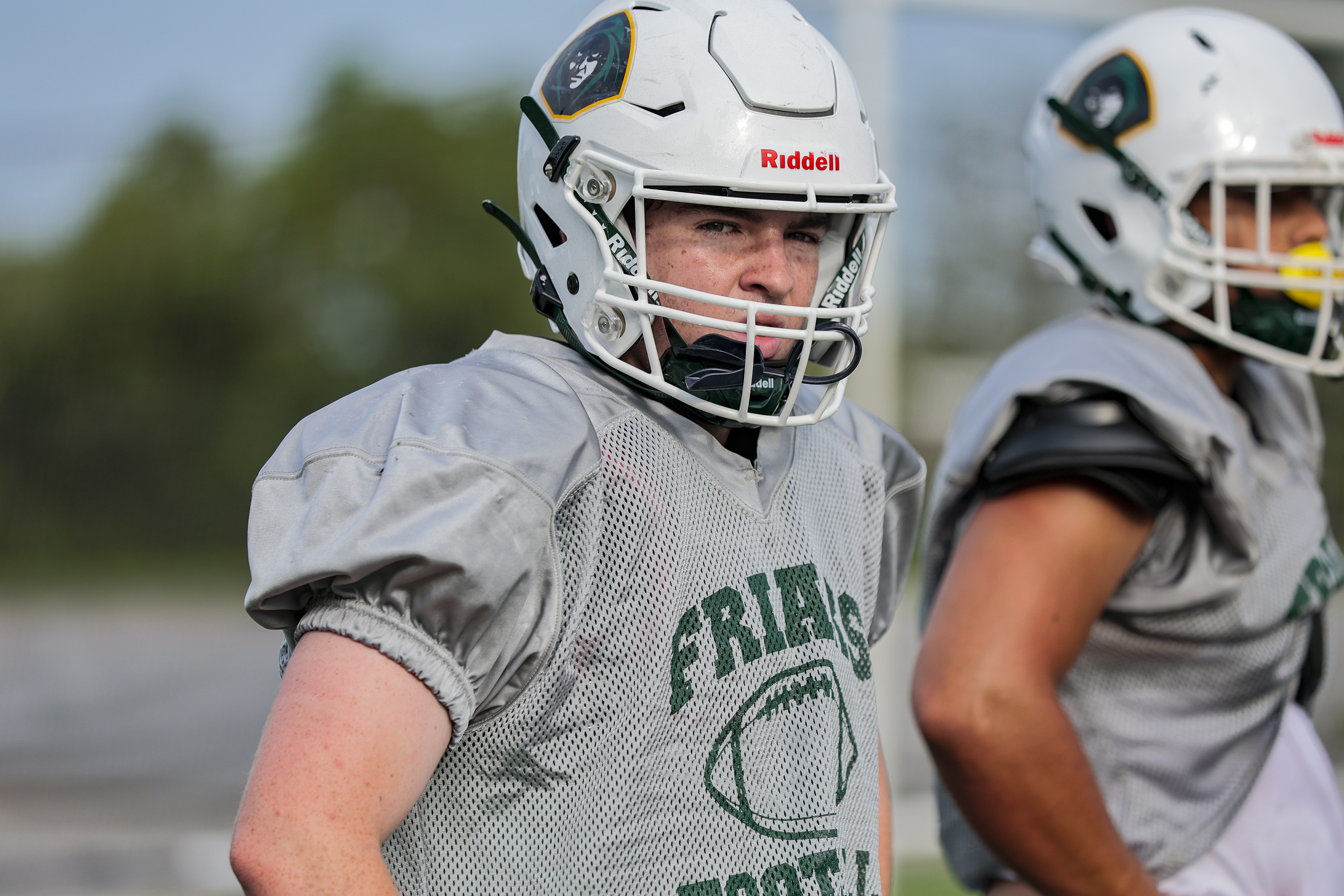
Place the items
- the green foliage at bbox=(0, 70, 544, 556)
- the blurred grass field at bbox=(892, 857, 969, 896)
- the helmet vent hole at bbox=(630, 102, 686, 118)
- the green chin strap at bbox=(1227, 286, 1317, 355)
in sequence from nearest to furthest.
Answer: the helmet vent hole at bbox=(630, 102, 686, 118) → the green chin strap at bbox=(1227, 286, 1317, 355) → the blurred grass field at bbox=(892, 857, 969, 896) → the green foliage at bbox=(0, 70, 544, 556)

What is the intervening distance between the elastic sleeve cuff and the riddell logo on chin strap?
62 centimetres

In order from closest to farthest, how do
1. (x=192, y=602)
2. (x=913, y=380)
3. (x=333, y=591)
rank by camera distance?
(x=333, y=591)
(x=913, y=380)
(x=192, y=602)

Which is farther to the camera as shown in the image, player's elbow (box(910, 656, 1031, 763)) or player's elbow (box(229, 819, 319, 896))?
player's elbow (box(910, 656, 1031, 763))

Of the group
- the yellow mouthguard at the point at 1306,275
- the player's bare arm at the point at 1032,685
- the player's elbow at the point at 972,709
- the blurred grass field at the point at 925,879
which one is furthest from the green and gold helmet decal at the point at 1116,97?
the blurred grass field at the point at 925,879

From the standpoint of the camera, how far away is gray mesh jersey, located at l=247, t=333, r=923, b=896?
117 cm

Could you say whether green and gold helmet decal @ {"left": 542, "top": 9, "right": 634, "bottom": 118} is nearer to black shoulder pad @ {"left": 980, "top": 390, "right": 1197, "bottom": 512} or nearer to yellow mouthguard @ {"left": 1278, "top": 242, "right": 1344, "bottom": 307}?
black shoulder pad @ {"left": 980, "top": 390, "right": 1197, "bottom": 512}

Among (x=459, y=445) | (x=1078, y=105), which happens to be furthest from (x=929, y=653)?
(x=1078, y=105)

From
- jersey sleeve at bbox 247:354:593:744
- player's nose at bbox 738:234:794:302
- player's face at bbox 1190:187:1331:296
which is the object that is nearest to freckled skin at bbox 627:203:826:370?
player's nose at bbox 738:234:794:302

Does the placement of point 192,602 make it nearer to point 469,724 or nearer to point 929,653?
point 929,653

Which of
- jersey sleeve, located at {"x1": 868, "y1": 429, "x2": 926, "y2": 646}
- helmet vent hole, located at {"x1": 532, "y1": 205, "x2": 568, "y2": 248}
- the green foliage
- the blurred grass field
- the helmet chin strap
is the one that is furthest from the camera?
the green foliage

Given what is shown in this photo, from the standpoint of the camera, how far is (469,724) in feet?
4.07

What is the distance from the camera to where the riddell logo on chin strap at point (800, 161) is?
145 centimetres

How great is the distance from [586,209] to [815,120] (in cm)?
27

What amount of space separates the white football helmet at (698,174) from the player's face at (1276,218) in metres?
0.96
